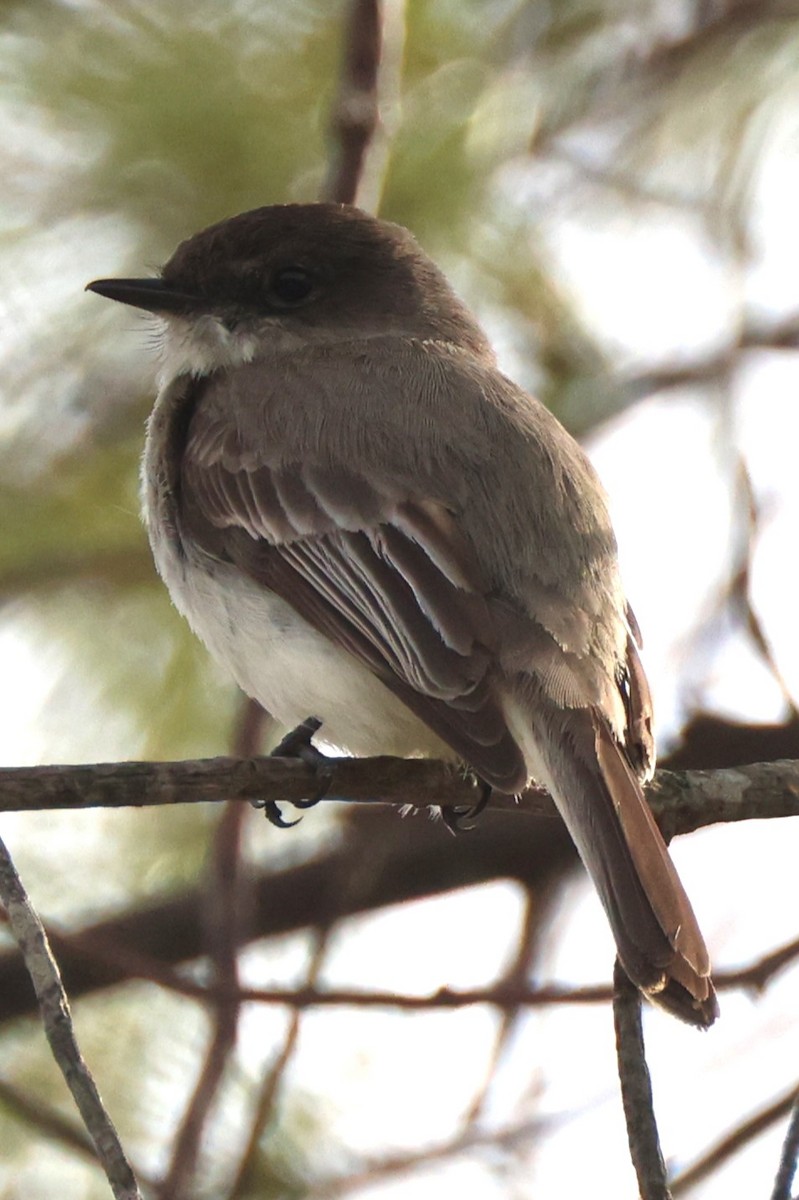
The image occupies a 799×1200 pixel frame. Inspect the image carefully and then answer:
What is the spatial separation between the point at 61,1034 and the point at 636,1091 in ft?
2.99

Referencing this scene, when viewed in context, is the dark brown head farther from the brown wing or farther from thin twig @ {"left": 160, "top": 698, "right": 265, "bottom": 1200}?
thin twig @ {"left": 160, "top": 698, "right": 265, "bottom": 1200}

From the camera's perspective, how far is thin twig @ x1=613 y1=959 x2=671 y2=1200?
93.0 inches

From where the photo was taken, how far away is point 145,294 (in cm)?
426

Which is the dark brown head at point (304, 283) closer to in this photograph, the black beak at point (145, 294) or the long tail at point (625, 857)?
the black beak at point (145, 294)

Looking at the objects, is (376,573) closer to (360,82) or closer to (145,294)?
(360,82)

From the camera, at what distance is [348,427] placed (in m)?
3.76

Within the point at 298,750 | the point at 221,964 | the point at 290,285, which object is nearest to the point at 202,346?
the point at 290,285

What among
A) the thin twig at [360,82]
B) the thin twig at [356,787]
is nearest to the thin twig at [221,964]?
the thin twig at [356,787]

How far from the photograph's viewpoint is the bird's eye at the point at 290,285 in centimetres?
443

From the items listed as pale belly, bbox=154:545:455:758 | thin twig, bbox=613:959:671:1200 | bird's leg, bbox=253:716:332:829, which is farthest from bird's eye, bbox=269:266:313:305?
thin twig, bbox=613:959:671:1200

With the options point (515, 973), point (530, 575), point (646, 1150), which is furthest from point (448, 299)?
point (646, 1150)

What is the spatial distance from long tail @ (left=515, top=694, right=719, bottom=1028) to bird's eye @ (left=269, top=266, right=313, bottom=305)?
160cm

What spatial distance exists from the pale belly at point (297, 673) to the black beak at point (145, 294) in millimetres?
855

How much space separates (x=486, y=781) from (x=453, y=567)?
481mm
